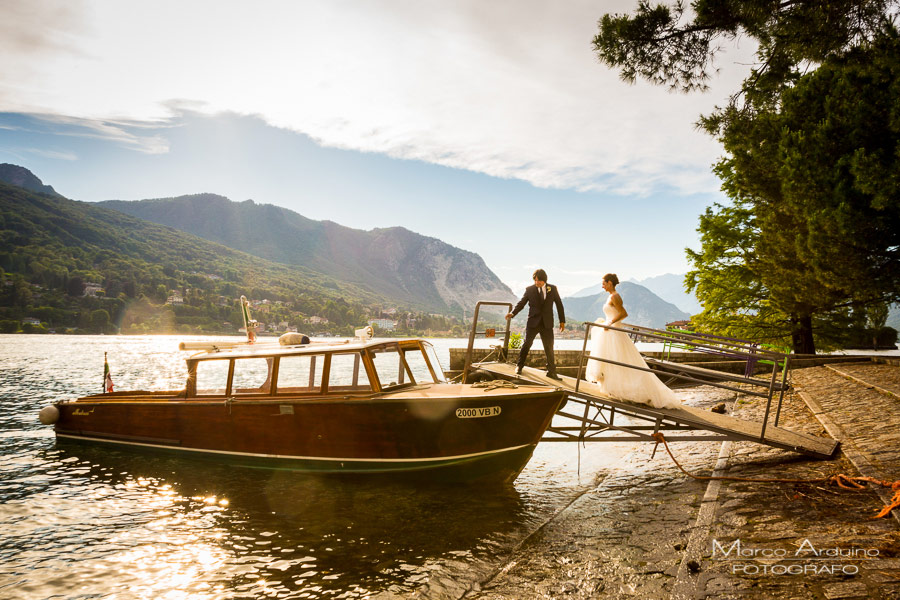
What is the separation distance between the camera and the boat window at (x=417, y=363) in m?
10.2

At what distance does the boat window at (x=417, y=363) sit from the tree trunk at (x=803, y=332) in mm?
20638

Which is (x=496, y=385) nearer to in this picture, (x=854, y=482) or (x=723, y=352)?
(x=723, y=352)

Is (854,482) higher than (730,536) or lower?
higher

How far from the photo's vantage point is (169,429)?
38.0ft

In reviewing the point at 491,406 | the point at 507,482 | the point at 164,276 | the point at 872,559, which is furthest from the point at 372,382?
the point at 164,276

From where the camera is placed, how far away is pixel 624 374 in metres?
9.18

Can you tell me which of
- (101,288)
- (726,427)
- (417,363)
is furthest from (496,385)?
(101,288)

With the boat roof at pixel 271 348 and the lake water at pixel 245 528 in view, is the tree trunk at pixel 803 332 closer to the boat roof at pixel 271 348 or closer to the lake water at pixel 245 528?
the lake water at pixel 245 528

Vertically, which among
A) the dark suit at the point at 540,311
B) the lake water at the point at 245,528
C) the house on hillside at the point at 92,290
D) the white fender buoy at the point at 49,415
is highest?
the house on hillside at the point at 92,290

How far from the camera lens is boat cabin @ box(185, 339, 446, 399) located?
9.69 metres

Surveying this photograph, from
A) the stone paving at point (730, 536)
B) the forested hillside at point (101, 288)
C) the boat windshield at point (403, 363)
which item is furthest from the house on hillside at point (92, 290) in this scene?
the stone paving at point (730, 536)

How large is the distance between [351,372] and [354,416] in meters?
1.30

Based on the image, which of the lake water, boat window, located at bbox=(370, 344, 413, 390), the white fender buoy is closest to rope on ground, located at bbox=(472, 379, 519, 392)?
boat window, located at bbox=(370, 344, 413, 390)

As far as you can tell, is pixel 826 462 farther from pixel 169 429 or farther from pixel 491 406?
pixel 169 429
